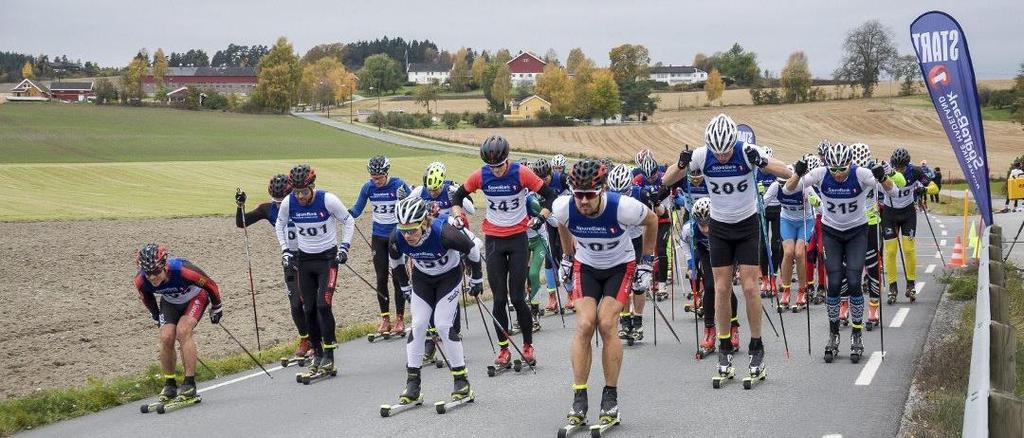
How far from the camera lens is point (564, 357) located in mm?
12805

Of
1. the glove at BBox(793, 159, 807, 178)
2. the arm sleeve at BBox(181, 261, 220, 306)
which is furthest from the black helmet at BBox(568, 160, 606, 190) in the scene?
the arm sleeve at BBox(181, 261, 220, 306)

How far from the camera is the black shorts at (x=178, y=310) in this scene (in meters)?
11.5

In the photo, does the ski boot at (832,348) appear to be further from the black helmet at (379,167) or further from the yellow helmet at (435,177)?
the black helmet at (379,167)

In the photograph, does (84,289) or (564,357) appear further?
(84,289)

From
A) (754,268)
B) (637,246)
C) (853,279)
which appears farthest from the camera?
(637,246)

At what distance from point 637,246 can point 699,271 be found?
3.07 ft

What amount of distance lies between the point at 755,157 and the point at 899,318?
5.54m

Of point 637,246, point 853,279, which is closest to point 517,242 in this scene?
point 637,246

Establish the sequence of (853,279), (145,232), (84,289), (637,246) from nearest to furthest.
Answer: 1. (853,279)
2. (637,246)
3. (84,289)
4. (145,232)

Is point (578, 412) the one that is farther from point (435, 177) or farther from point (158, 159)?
point (158, 159)

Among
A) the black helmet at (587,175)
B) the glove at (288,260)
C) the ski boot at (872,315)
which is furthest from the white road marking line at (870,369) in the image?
the glove at (288,260)

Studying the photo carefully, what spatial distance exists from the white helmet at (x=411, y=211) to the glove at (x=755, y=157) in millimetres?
3109

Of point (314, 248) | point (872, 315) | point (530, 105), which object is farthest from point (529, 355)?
point (530, 105)

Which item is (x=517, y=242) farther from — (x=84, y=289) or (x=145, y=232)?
(x=145, y=232)
